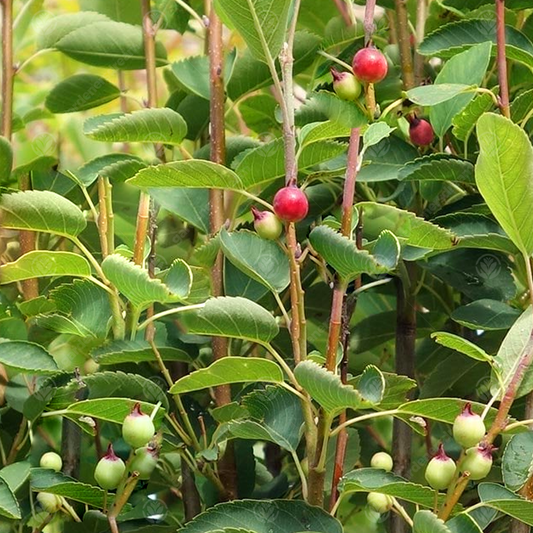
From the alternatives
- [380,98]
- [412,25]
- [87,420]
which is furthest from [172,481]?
[412,25]

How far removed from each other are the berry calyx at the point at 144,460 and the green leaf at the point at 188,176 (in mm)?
188

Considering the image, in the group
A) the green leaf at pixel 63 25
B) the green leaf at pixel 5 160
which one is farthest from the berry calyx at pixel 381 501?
the green leaf at pixel 63 25

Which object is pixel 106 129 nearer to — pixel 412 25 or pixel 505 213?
pixel 505 213

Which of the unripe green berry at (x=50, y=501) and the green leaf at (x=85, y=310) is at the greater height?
the green leaf at (x=85, y=310)

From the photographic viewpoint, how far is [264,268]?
0.75 meters

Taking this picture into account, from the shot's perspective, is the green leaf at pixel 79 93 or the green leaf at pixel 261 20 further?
the green leaf at pixel 79 93

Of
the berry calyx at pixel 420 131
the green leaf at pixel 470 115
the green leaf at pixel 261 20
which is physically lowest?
the berry calyx at pixel 420 131

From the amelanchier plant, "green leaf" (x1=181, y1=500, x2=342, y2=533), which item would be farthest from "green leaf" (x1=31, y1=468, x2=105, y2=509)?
"green leaf" (x1=181, y1=500, x2=342, y2=533)

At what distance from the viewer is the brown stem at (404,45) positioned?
95 centimetres

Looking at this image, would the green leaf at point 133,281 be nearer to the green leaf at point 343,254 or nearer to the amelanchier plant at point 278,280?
the amelanchier plant at point 278,280

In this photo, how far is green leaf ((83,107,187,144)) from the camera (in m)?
0.79

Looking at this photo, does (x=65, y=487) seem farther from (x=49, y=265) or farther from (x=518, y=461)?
(x=518, y=461)

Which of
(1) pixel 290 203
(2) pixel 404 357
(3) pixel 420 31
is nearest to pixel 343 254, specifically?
(1) pixel 290 203

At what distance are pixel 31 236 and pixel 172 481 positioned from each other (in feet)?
0.88
